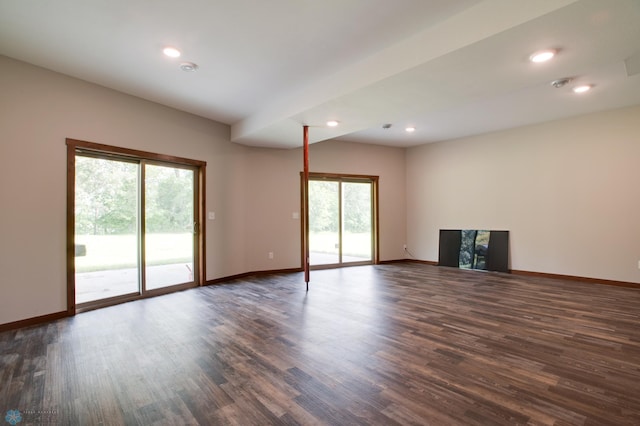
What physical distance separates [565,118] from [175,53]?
252 inches

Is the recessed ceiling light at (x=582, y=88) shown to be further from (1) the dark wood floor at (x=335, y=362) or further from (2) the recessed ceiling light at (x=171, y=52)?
(2) the recessed ceiling light at (x=171, y=52)

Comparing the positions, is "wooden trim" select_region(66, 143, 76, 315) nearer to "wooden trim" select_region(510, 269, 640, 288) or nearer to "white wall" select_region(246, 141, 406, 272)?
"white wall" select_region(246, 141, 406, 272)

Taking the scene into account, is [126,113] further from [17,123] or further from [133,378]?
[133,378]

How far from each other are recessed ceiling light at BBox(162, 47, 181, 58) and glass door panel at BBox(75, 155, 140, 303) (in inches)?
76.7

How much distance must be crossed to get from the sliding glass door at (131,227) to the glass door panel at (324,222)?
96.2 inches

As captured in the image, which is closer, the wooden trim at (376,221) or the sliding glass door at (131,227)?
the sliding glass door at (131,227)

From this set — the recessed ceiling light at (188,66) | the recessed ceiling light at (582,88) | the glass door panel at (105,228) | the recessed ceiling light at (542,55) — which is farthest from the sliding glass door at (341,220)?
the recessed ceiling light at (542,55)

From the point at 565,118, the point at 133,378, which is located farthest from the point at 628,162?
the point at 133,378

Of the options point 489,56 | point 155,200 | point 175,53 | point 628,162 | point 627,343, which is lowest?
point 627,343

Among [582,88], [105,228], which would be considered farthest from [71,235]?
[582,88]

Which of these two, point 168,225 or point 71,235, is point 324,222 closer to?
point 168,225

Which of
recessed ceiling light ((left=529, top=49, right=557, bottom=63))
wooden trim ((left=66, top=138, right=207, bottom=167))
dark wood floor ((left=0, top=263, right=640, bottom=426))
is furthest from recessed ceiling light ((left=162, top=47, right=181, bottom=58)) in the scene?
recessed ceiling light ((left=529, top=49, right=557, bottom=63))

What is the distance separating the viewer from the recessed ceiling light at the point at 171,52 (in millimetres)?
3098

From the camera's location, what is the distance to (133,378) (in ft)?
7.36
